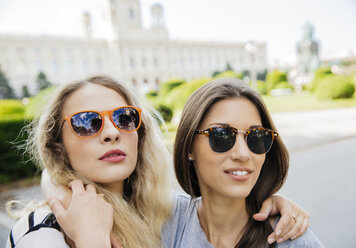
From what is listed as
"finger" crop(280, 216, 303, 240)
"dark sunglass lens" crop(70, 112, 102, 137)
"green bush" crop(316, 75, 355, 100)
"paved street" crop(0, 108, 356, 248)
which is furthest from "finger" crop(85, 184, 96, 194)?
"green bush" crop(316, 75, 355, 100)

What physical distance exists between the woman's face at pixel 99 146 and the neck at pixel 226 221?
46cm

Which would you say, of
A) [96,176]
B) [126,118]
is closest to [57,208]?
[96,176]

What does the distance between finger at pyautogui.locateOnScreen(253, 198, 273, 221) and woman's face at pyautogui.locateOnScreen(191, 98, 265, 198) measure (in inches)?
4.5

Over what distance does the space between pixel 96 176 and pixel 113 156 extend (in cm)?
11

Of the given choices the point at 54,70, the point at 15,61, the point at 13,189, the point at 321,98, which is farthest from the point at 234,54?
the point at 13,189

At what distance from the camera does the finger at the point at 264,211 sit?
3.92 ft

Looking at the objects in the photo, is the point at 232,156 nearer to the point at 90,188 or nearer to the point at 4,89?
the point at 90,188

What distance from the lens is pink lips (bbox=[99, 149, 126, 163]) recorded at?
1152 mm

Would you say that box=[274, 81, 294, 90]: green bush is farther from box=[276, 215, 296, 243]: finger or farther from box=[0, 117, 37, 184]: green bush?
box=[276, 215, 296, 243]: finger

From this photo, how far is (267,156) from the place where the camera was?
1.40 metres

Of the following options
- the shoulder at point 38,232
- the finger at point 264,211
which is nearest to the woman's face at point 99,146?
the shoulder at point 38,232

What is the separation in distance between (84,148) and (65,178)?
156 millimetres

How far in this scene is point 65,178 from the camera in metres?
1.17

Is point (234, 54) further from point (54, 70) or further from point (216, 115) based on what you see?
point (216, 115)
